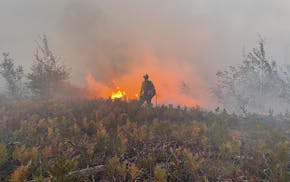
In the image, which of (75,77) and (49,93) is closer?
(49,93)

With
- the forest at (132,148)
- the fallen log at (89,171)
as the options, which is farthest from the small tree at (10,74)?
the fallen log at (89,171)

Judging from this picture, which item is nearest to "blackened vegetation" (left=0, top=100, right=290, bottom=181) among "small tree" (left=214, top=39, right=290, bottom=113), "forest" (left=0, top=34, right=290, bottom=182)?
"forest" (left=0, top=34, right=290, bottom=182)

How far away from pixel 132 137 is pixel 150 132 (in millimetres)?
739

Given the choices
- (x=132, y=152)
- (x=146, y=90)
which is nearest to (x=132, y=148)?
(x=132, y=152)

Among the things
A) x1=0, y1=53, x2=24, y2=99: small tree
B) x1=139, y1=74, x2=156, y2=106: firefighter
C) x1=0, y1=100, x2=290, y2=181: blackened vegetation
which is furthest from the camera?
x1=0, y1=53, x2=24, y2=99: small tree

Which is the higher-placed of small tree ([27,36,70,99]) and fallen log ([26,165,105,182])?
small tree ([27,36,70,99])

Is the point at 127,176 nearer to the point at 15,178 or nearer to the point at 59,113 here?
the point at 15,178

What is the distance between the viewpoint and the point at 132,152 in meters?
10.2

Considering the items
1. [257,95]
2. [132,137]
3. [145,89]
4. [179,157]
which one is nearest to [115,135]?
[132,137]

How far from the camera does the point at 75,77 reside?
210 feet

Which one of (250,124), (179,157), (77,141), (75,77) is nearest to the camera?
(179,157)

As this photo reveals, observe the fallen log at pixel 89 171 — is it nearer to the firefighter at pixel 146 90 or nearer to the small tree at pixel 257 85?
the firefighter at pixel 146 90

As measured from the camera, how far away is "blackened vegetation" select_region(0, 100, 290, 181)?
8.38 m

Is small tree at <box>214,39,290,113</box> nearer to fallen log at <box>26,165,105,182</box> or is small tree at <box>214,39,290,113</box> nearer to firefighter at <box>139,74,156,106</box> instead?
firefighter at <box>139,74,156,106</box>
